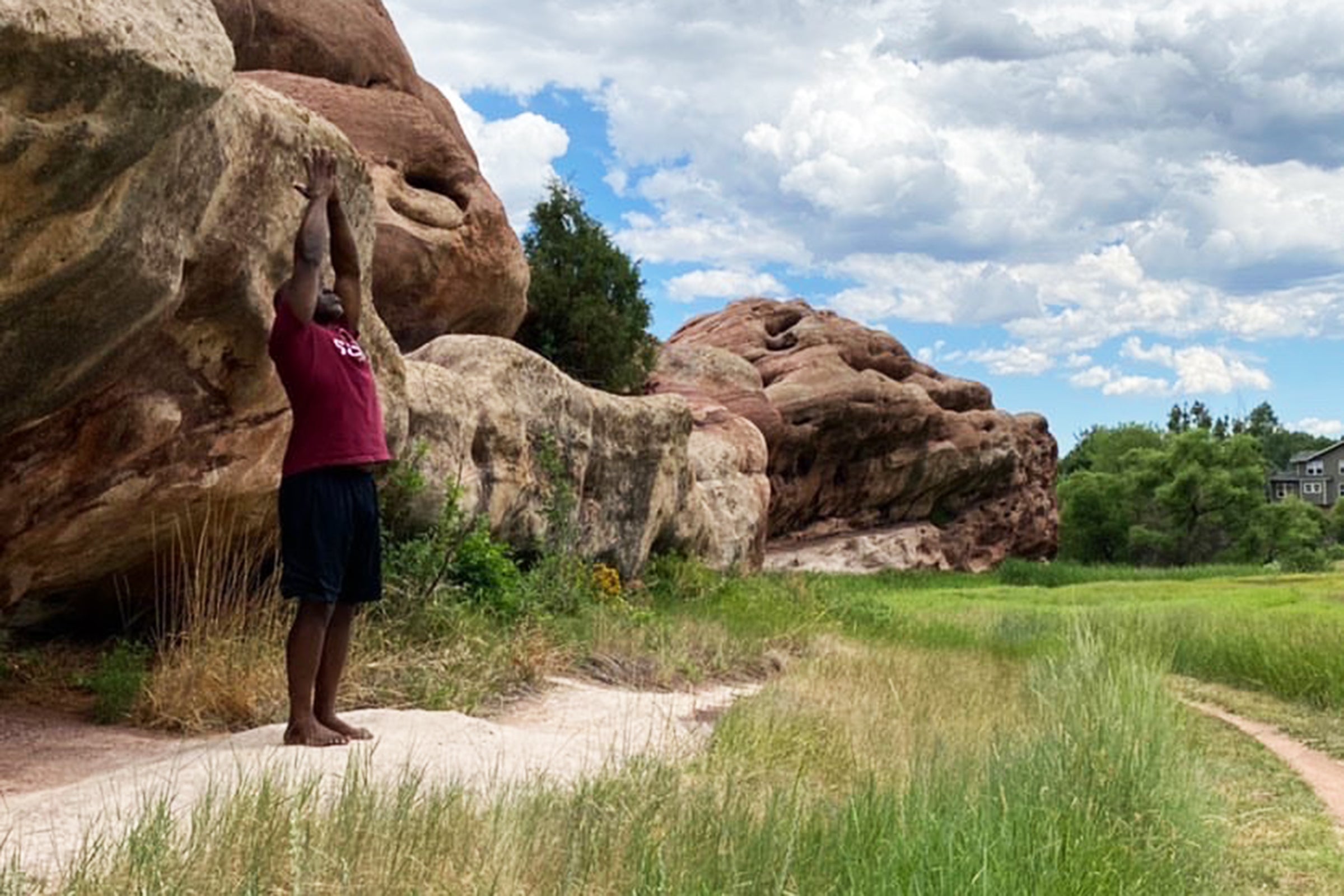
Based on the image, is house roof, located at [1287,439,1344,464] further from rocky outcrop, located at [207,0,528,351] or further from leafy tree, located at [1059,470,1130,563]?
rocky outcrop, located at [207,0,528,351]

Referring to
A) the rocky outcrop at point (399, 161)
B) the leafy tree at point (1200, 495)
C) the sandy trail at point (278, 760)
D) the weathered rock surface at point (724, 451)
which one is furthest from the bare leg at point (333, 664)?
the leafy tree at point (1200, 495)

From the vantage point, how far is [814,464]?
3572 cm

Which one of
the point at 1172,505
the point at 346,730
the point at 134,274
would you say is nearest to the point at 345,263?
the point at 134,274

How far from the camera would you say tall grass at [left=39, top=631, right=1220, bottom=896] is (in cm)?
394

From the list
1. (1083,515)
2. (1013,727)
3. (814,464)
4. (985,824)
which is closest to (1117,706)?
(1013,727)

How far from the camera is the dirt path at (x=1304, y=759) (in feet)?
30.9

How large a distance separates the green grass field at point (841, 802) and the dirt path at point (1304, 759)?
0.23 metres

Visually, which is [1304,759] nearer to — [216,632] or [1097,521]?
[216,632]

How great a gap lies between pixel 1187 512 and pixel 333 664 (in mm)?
59253

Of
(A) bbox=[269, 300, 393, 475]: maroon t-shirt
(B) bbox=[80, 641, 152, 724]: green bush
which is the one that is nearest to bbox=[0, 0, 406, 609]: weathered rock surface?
(B) bbox=[80, 641, 152, 724]: green bush

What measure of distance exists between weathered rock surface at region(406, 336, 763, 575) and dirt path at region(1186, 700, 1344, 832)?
22.2ft

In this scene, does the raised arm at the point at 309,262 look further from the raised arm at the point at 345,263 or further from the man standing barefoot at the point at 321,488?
the raised arm at the point at 345,263

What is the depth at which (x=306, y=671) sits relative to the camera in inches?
253

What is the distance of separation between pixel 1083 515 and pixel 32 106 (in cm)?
6455
